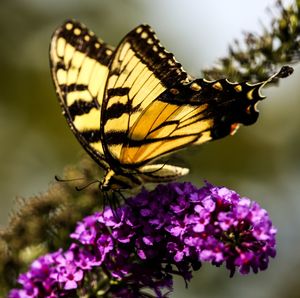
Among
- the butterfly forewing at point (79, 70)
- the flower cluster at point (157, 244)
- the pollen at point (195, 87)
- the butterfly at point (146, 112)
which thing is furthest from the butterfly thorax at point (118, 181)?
the pollen at point (195, 87)

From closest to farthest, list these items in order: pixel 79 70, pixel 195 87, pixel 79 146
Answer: pixel 195 87, pixel 79 70, pixel 79 146

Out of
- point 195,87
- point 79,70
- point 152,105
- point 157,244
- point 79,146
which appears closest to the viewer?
point 157,244

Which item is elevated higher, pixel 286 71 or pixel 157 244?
pixel 286 71

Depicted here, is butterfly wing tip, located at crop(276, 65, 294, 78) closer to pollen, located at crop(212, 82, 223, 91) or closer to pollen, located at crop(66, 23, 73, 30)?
pollen, located at crop(212, 82, 223, 91)

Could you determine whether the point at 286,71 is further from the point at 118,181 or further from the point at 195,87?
the point at 118,181

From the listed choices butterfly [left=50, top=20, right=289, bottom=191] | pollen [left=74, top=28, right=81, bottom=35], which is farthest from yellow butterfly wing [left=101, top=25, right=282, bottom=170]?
pollen [left=74, top=28, right=81, bottom=35]

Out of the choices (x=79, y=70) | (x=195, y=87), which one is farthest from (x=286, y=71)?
(x=79, y=70)

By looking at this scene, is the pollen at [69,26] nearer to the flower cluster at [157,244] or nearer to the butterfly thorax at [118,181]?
the butterfly thorax at [118,181]
